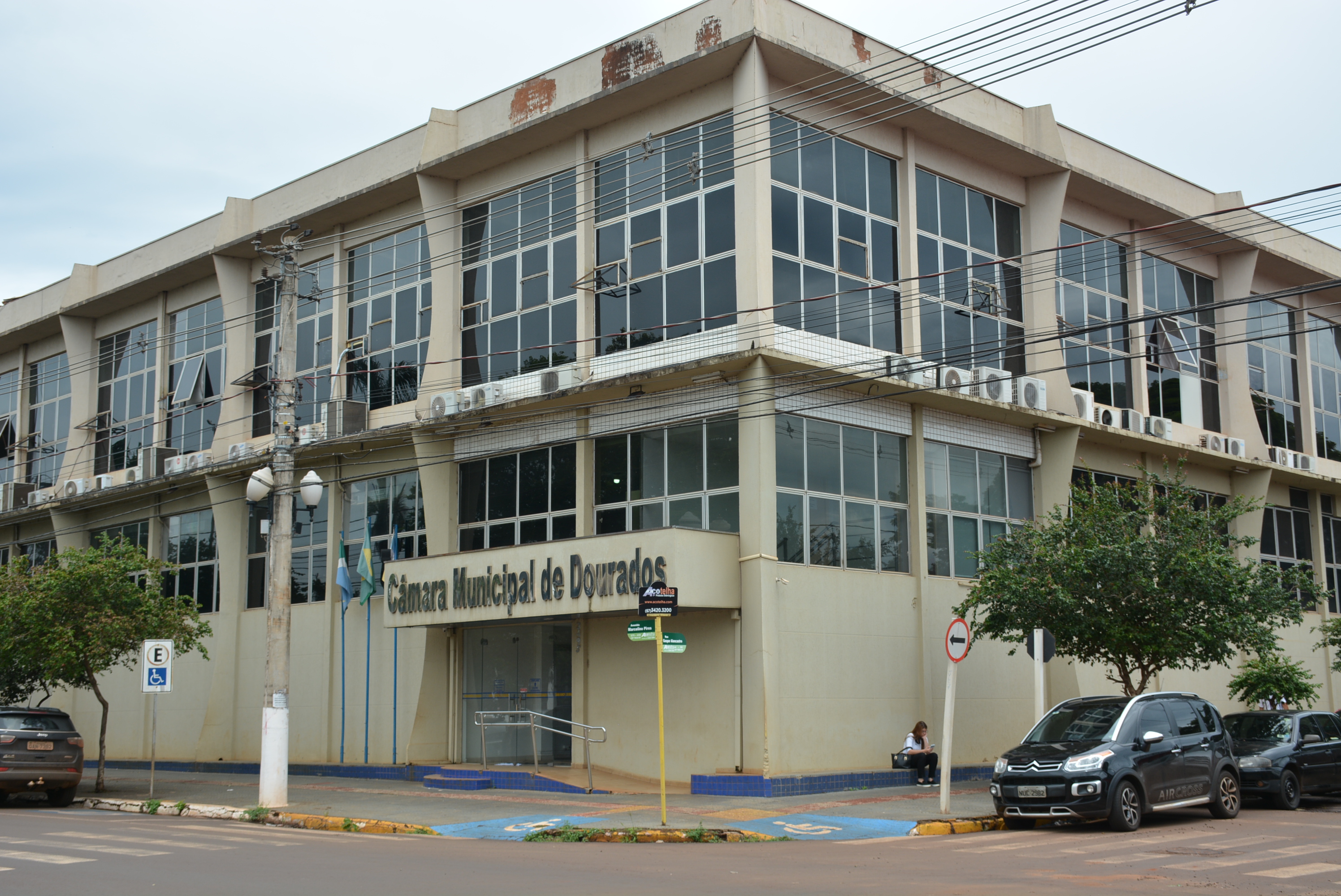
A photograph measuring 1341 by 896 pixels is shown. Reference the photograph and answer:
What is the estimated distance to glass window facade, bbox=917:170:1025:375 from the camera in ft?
80.7

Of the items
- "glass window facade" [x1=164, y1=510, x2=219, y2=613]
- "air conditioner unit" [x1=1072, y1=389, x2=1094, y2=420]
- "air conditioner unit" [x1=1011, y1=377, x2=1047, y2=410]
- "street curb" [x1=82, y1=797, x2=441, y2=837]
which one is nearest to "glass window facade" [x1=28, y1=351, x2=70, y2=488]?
"glass window facade" [x1=164, y1=510, x2=219, y2=613]

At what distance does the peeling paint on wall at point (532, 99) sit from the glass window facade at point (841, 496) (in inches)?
323

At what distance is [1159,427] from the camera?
27656 millimetres

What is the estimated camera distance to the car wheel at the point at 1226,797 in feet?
53.7

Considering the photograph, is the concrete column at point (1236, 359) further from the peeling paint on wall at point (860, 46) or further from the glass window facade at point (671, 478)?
the glass window facade at point (671, 478)

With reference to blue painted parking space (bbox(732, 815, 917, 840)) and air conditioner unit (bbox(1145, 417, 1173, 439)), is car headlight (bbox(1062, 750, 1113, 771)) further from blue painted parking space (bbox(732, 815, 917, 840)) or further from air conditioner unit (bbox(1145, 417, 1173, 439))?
air conditioner unit (bbox(1145, 417, 1173, 439))

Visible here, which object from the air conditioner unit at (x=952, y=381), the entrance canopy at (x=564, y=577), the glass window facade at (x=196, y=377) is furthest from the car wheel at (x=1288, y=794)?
the glass window facade at (x=196, y=377)

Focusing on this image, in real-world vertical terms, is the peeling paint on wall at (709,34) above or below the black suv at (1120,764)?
above

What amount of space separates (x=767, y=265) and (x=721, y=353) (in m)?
1.73

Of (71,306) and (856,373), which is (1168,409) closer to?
(856,373)

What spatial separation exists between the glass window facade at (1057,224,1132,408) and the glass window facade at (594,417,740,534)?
958cm

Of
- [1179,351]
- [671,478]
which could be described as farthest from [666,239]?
[1179,351]

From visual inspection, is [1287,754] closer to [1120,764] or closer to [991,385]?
[1120,764]

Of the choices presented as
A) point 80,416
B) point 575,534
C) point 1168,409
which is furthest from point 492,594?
point 80,416
